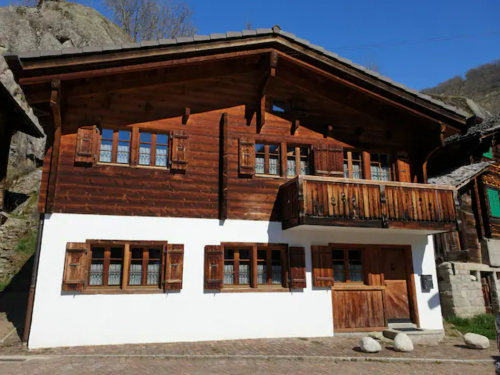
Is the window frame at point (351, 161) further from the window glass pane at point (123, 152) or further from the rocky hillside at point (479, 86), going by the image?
the rocky hillside at point (479, 86)

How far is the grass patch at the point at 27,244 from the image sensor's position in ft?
57.5

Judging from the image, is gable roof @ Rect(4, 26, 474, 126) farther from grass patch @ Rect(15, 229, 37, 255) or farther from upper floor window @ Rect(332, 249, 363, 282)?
grass patch @ Rect(15, 229, 37, 255)

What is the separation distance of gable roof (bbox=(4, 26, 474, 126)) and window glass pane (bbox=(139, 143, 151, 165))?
2497 millimetres

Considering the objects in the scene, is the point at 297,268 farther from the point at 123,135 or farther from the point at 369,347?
the point at 123,135

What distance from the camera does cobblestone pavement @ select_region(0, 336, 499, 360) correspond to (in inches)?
333

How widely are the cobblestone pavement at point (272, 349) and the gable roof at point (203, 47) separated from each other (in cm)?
652

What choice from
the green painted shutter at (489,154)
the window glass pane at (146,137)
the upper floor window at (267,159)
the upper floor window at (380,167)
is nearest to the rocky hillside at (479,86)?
the green painted shutter at (489,154)

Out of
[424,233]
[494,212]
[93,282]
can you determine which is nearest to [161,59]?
[93,282]

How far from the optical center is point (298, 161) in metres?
11.8

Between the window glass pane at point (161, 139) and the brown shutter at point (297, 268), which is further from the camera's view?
the window glass pane at point (161, 139)

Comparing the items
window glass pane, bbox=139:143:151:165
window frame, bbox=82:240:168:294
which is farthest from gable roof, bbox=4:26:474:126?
window frame, bbox=82:240:168:294

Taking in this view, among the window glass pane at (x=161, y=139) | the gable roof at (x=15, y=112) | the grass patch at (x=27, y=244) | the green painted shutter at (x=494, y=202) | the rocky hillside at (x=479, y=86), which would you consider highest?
the rocky hillside at (x=479, y=86)

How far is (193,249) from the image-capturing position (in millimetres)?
10125

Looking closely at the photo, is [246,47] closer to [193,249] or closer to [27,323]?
[193,249]
